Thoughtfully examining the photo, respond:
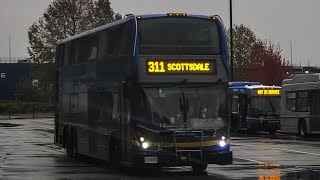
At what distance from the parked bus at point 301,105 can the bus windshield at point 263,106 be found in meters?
2.10

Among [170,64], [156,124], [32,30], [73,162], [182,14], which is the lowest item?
[73,162]

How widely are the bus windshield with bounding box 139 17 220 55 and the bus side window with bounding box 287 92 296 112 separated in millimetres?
18426

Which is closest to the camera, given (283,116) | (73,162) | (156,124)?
(156,124)

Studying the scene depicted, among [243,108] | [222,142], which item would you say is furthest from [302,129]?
[222,142]

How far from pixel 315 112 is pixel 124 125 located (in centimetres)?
1791

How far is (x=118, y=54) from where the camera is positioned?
16594 mm

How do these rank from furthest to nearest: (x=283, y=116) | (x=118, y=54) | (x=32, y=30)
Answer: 1. (x=32, y=30)
2. (x=283, y=116)
3. (x=118, y=54)

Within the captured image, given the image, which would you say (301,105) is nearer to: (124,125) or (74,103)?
(74,103)

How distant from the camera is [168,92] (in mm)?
15773

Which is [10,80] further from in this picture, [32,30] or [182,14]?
[182,14]

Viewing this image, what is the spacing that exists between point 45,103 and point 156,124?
235 feet

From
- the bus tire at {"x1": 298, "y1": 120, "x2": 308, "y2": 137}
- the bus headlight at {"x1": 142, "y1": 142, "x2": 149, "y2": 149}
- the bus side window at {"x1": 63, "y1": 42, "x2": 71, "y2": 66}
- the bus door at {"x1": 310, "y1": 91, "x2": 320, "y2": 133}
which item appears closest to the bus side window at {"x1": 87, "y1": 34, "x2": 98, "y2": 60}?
the bus side window at {"x1": 63, "y1": 42, "x2": 71, "y2": 66}

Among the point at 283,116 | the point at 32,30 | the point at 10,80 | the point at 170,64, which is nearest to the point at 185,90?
the point at 170,64

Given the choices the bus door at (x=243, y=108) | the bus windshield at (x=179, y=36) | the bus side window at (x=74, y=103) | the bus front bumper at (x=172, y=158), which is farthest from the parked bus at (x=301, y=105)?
the bus front bumper at (x=172, y=158)
